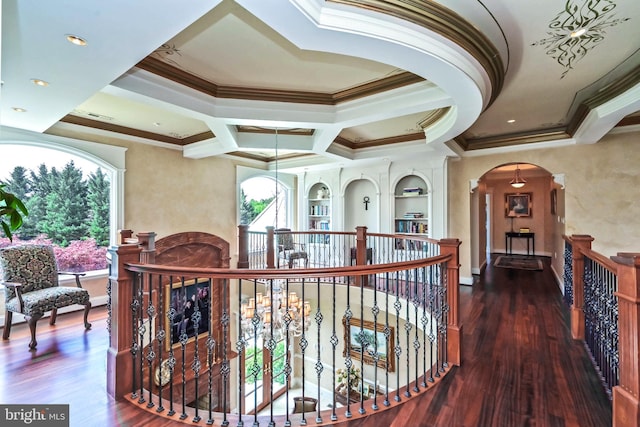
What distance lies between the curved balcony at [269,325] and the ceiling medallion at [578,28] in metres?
1.92

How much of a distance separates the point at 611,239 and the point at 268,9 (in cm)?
601

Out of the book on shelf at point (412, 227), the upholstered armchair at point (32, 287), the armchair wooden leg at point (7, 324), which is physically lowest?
the armchair wooden leg at point (7, 324)

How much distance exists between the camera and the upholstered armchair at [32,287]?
3334 mm

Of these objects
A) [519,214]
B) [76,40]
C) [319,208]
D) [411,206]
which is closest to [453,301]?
[76,40]

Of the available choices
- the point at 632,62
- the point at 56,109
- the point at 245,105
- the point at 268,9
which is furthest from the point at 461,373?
Result: the point at 56,109

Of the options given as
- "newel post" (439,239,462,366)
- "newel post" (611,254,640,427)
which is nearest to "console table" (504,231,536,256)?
"newel post" (439,239,462,366)

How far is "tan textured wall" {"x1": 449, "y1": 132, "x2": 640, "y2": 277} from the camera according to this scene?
4.53 metres

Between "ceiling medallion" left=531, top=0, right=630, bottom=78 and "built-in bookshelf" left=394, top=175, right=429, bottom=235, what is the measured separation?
372cm

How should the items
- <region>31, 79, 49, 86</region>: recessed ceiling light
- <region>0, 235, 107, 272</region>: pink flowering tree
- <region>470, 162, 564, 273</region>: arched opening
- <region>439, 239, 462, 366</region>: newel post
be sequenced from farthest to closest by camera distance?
<region>470, 162, 564, 273</region>: arched opening
<region>0, 235, 107, 272</region>: pink flowering tree
<region>439, 239, 462, 366</region>: newel post
<region>31, 79, 49, 86</region>: recessed ceiling light

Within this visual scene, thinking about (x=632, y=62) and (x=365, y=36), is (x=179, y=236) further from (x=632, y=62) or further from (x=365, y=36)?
(x=632, y=62)

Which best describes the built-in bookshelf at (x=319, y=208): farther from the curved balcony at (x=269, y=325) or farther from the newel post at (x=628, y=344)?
the newel post at (x=628, y=344)

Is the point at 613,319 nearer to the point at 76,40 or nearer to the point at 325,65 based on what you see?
the point at 325,65

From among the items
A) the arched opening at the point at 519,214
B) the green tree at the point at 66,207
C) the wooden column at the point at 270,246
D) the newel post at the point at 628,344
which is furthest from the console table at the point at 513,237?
the green tree at the point at 66,207

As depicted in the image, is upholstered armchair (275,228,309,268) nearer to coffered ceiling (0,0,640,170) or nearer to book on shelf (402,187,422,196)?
coffered ceiling (0,0,640,170)
